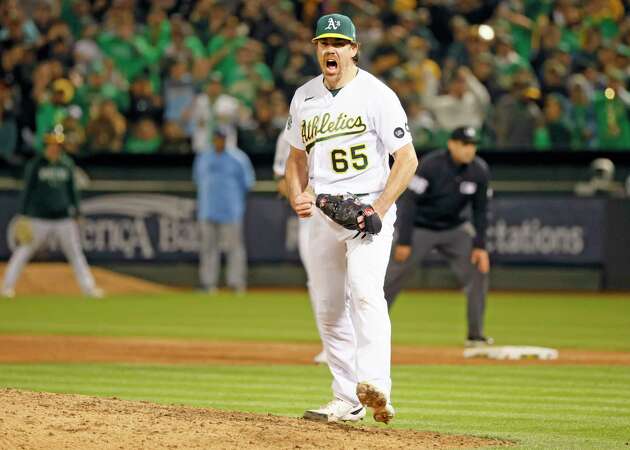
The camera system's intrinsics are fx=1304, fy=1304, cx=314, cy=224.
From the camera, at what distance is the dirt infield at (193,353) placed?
38.3ft

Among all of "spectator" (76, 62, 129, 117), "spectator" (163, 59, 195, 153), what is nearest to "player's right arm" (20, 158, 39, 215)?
"spectator" (76, 62, 129, 117)

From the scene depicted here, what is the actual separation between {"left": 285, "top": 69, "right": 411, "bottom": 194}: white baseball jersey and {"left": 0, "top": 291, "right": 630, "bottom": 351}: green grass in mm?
6484

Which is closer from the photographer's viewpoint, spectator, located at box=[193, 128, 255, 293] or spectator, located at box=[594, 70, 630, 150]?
spectator, located at box=[594, 70, 630, 150]

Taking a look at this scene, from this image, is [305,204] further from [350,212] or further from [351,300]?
[351,300]

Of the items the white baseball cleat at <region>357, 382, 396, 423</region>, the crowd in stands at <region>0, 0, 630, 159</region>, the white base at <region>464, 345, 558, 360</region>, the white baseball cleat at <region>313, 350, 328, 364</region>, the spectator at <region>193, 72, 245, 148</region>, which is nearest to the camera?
the white baseball cleat at <region>357, 382, 396, 423</region>

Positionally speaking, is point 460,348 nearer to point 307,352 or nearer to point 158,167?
point 307,352

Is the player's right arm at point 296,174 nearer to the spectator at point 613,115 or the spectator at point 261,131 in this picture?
the spectator at point 613,115

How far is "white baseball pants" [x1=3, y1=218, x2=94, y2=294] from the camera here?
63.2ft

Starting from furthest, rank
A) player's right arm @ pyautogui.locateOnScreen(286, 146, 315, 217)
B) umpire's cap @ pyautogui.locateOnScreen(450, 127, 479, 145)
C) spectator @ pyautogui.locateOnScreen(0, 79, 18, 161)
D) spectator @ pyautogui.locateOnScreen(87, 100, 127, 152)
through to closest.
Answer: spectator @ pyautogui.locateOnScreen(0, 79, 18, 161), spectator @ pyautogui.locateOnScreen(87, 100, 127, 152), umpire's cap @ pyautogui.locateOnScreen(450, 127, 479, 145), player's right arm @ pyautogui.locateOnScreen(286, 146, 315, 217)

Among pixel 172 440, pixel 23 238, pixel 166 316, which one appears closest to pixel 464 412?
pixel 172 440

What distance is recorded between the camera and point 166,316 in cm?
1669

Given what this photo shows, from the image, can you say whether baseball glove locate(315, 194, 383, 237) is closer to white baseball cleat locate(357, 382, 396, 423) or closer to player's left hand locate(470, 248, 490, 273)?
white baseball cleat locate(357, 382, 396, 423)

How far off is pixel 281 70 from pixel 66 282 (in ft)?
16.2

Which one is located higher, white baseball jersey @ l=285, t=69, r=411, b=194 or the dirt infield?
white baseball jersey @ l=285, t=69, r=411, b=194
